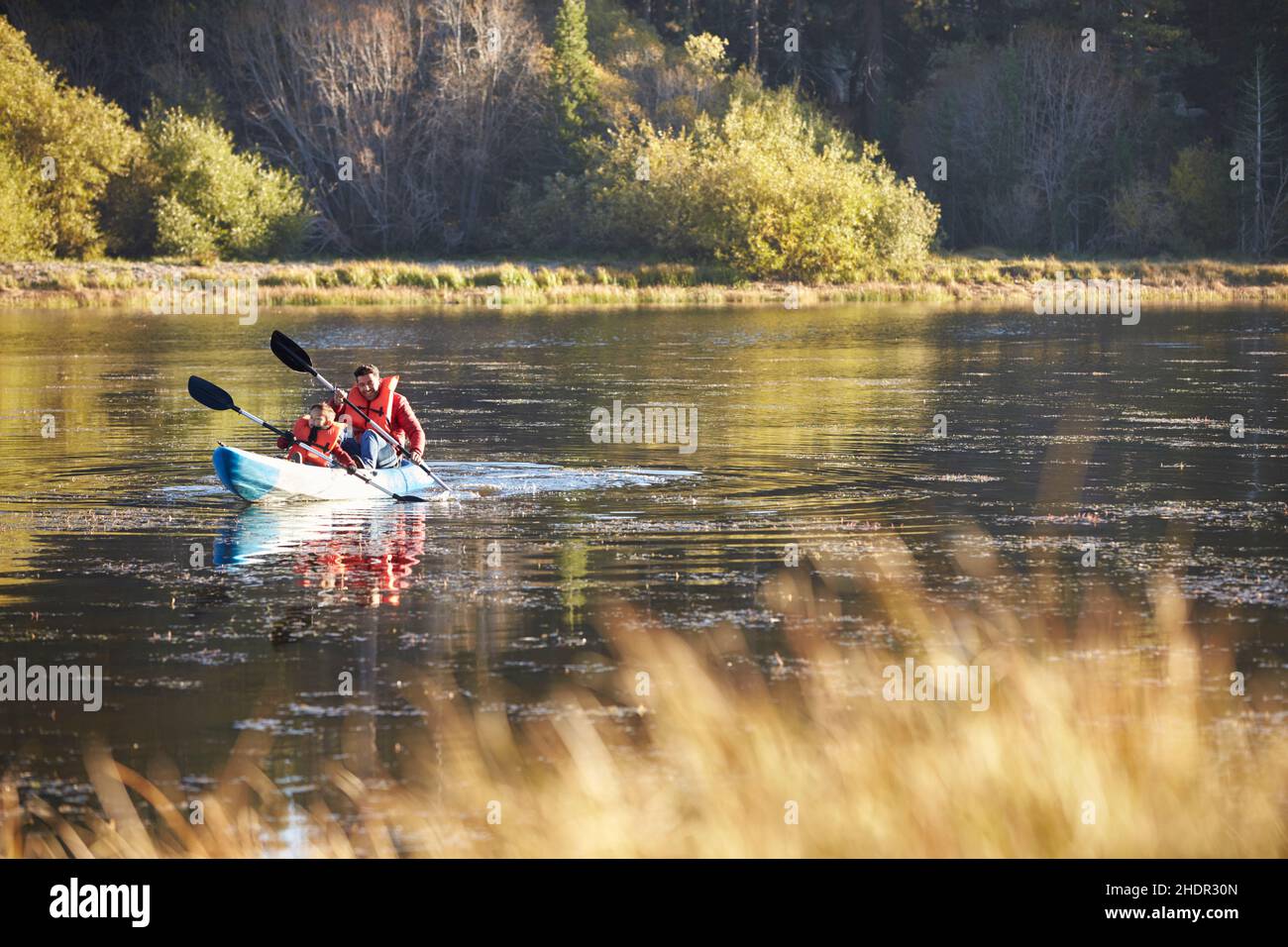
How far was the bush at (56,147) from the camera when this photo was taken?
7844cm

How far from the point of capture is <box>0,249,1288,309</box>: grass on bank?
70125mm

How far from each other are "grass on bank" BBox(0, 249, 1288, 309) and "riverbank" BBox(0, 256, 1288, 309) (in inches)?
1.6

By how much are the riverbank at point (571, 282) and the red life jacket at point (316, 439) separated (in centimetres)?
4769

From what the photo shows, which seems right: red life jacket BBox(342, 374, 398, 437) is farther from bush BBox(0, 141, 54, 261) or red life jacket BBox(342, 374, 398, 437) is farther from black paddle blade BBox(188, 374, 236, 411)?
bush BBox(0, 141, 54, 261)

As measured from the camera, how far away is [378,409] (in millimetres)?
21562

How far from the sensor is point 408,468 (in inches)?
848

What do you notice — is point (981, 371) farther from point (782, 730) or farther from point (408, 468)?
point (782, 730)

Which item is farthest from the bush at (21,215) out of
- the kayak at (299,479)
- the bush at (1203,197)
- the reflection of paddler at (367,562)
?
the reflection of paddler at (367,562)

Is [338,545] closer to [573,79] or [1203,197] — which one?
[573,79]

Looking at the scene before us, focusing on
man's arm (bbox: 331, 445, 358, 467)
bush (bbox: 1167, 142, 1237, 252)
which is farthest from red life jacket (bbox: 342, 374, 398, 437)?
bush (bbox: 1167, 142, 1237, 252)

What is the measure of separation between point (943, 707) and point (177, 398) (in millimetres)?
25112

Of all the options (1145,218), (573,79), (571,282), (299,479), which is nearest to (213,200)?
(571,282)

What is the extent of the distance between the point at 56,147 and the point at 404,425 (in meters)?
62.8
